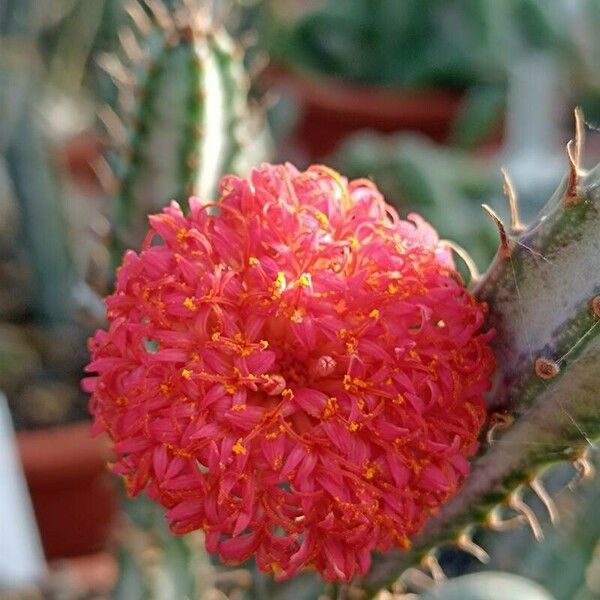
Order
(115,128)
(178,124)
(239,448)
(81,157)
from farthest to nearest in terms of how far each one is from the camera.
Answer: (81,157), (115,128), (178,124), (239,448)

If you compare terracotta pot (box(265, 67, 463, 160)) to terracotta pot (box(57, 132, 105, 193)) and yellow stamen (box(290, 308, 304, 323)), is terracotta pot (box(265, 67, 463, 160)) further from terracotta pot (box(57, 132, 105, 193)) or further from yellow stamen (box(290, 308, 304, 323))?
yellow stamen (box(290, 308, 304, 323))

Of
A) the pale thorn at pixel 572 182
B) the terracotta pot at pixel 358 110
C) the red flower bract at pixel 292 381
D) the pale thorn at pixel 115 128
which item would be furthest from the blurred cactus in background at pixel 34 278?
the pale thorn at pixel 572 182

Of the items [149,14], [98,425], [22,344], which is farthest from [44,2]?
[98,425]

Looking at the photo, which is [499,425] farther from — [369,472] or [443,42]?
[443,42]

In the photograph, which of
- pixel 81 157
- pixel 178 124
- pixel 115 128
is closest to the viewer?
pixel 178 124

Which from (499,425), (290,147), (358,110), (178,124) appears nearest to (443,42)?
(358,110)

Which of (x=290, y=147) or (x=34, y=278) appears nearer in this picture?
(x=34, y=278)
